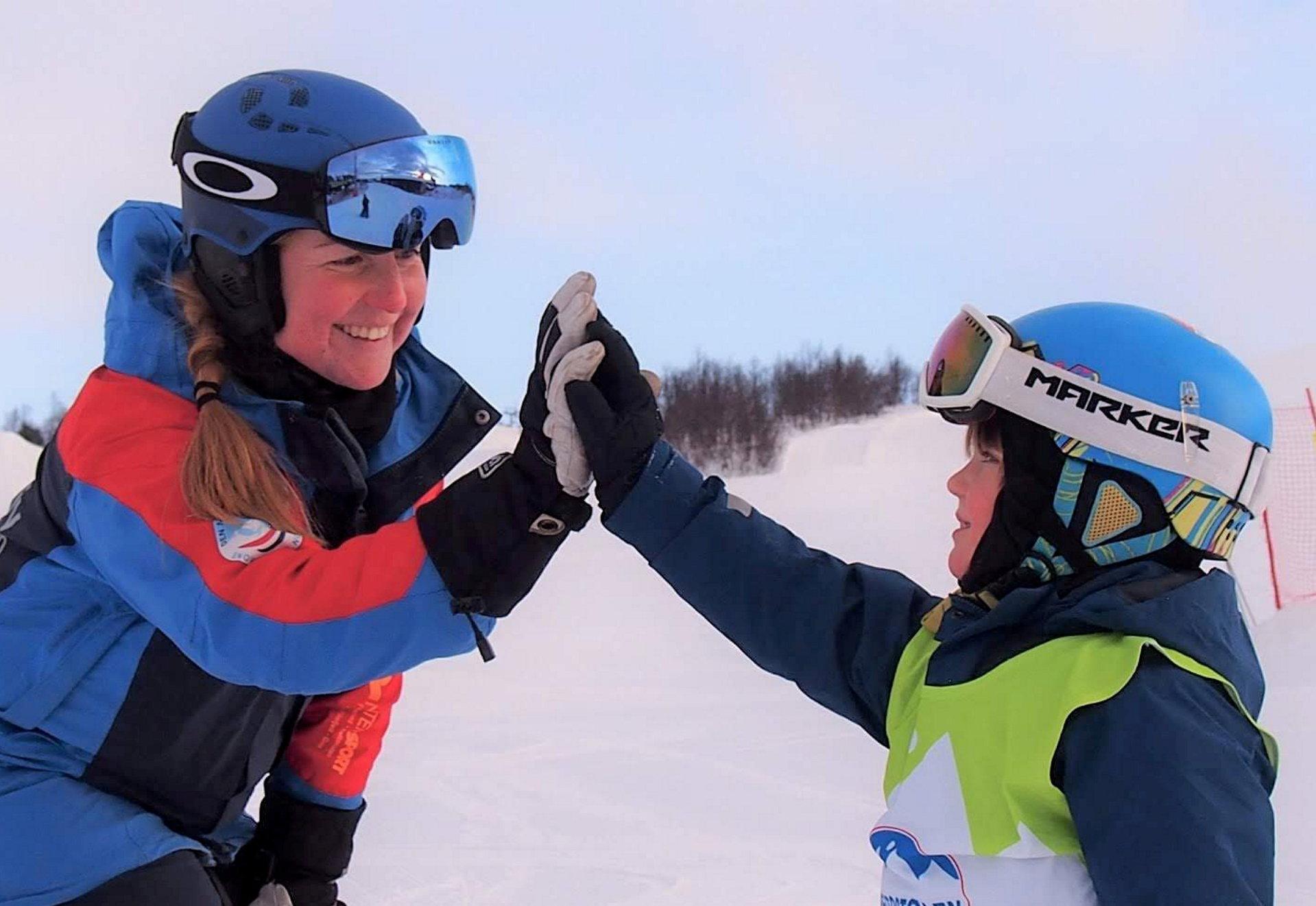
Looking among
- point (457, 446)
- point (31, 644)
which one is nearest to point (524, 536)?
point (457, 446)

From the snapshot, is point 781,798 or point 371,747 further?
point 781,798

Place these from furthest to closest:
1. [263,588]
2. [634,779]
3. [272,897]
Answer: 1. [634,779]
2. [272,897]
3. [263,588]

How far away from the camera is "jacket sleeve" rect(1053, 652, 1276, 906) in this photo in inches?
62.2

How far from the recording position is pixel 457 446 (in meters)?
2.45

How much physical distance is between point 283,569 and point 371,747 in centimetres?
111

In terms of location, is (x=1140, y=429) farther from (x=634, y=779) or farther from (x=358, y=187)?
(x=634, y=779)

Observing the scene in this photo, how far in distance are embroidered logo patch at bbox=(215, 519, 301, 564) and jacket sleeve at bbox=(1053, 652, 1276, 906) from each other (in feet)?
3.79

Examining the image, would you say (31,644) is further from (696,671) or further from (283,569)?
(696,671)

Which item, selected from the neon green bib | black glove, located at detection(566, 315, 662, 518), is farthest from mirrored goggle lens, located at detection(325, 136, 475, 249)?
the neon green bib

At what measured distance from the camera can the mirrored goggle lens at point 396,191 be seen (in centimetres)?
210

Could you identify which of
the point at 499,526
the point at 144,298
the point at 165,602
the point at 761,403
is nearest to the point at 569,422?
the point at 499,526

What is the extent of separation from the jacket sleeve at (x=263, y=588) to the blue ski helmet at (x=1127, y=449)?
2.97ft

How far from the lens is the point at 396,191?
7.00 ft

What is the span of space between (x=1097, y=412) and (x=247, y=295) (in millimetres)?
1436
